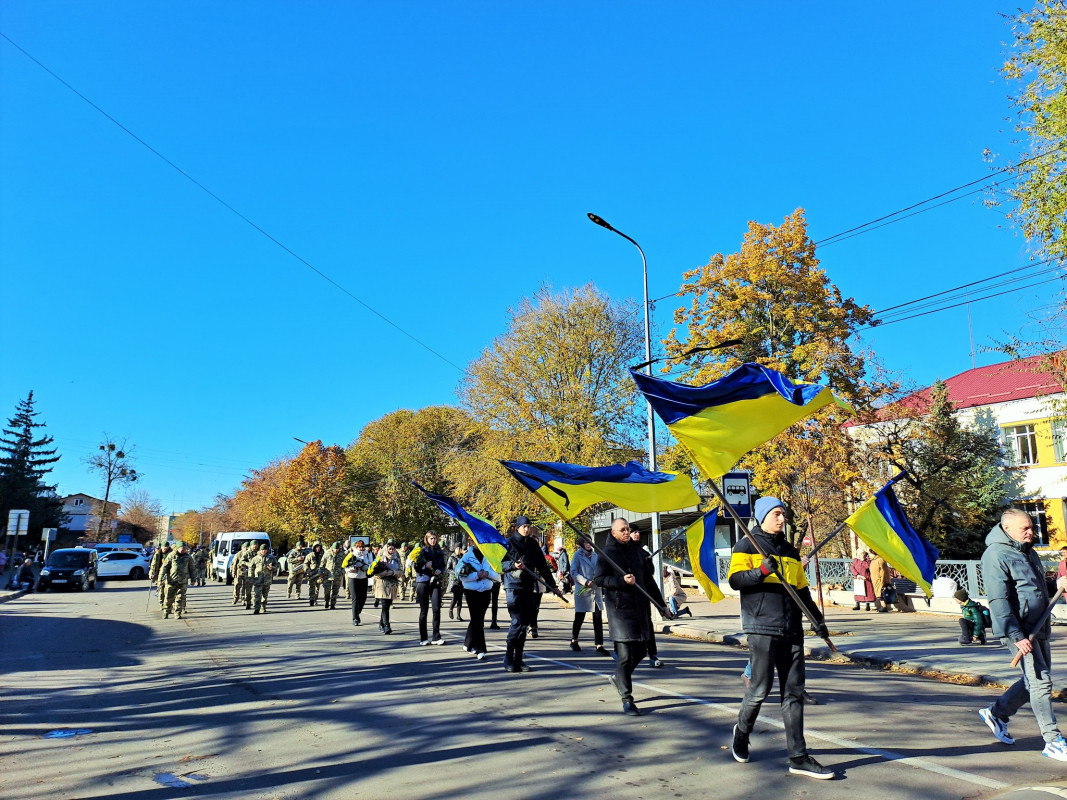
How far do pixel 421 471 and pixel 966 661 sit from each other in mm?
49314

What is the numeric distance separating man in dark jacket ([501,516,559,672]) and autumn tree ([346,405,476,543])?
42206 mm

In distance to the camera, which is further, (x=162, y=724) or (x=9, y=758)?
(x=162, y=724)

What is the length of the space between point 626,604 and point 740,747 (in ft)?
6.82

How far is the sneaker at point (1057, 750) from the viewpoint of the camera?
5469 millimetres

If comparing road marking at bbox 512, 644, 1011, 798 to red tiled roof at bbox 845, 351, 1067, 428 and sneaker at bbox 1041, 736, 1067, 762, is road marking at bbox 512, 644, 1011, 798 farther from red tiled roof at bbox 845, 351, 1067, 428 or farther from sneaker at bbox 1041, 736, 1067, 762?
red tiled roof at bbox 845, 351, 1067, 428

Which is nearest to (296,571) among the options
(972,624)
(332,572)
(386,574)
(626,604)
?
(332,572)

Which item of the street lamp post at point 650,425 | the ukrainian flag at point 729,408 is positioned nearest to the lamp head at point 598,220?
the street lamp post at point 650,425

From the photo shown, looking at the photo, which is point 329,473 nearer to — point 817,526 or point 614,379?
point 614,379

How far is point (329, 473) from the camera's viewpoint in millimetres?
57406

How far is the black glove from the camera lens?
212 inches

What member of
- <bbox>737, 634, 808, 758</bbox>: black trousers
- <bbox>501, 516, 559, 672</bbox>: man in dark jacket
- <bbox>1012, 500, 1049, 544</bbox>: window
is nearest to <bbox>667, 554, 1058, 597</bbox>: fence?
<bbox>1012, 500, 1049, 544</bbox>: window

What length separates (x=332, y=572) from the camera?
2097cm

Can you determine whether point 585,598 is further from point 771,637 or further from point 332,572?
point 332,572

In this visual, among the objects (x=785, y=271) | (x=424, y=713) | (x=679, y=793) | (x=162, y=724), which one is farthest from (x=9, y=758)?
(x=785, y=271)
